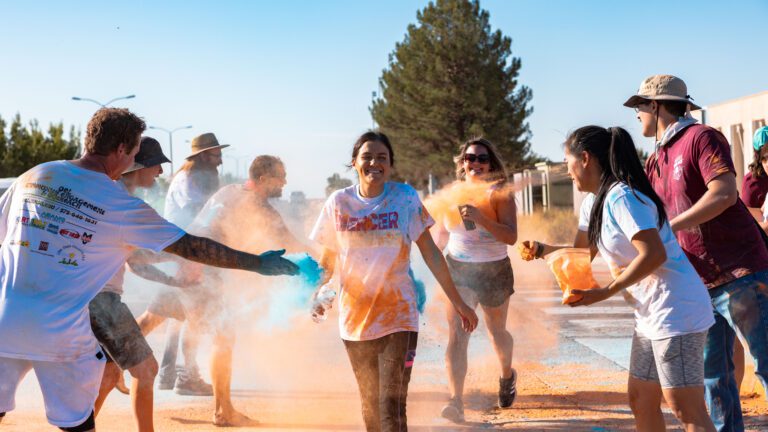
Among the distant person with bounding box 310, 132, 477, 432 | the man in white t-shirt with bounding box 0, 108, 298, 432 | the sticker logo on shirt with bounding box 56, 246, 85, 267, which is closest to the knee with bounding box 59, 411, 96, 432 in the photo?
the man in white t-shirt with bounding box 0, 108, 298, 432

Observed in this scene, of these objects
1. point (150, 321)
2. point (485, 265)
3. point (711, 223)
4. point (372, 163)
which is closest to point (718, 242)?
point (711, 223)

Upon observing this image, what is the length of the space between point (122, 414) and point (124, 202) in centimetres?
287

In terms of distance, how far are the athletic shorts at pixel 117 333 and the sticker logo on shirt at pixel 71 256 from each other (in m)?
1.08

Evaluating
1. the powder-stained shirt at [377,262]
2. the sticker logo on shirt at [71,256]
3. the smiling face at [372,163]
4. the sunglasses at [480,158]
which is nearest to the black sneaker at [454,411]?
the powder-stained shirt at [377,262]

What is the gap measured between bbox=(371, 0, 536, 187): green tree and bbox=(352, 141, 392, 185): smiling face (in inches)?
1200

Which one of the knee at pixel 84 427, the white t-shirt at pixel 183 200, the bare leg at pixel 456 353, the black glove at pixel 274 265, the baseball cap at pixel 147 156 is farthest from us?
the white t-shirt at pixel 183 200

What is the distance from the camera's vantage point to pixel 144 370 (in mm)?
4402

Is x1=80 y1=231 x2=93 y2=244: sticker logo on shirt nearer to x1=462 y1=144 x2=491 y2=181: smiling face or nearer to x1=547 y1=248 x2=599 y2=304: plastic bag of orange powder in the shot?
x1=547 y1=248 x2=599 y2=304: plastic bag of orange powder

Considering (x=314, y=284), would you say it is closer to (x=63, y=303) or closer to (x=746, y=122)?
(x=63, y=303)

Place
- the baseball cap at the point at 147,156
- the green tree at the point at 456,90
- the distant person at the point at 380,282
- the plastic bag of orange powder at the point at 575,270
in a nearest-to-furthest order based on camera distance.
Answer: the plastic bag of orange powder at the point at 575,270 → the distant person at the point at 380,282 → the baseball cap at the point at 147,156 → the green tree at the point at 456,90

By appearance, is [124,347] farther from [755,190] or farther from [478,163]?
[755,190]

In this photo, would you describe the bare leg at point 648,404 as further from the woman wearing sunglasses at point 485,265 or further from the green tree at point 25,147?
the green tree at point 25,147

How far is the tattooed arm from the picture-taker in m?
3.54

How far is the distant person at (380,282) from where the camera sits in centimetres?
424
